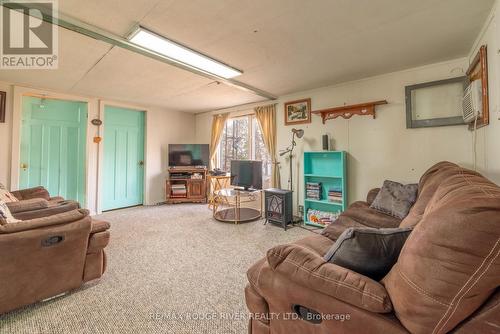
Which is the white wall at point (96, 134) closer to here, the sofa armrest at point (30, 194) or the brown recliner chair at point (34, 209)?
the sofa armrest at point (30, 194)

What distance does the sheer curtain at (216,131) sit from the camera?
532 centimetres

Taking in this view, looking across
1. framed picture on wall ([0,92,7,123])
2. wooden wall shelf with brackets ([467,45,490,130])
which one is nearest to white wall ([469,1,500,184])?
wooden wall shelf with brackets ([467,45,490,130])

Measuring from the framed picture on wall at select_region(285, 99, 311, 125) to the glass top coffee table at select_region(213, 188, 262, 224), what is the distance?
59.7 inches

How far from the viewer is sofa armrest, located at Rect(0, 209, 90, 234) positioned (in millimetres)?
1488

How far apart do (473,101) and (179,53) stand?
10.0 feet

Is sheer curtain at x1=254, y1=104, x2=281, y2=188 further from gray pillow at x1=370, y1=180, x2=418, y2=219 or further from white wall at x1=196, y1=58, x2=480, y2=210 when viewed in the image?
gray pillow at x1=370, y1=180, x2=418, y2=219

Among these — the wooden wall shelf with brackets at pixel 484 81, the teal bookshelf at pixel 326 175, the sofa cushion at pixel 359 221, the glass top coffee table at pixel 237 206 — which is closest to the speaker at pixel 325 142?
the teal bookshelf at pixel 326 175

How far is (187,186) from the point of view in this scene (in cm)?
530

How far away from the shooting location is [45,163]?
12.6 feet

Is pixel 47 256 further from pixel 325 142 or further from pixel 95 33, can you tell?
pixel 325 142

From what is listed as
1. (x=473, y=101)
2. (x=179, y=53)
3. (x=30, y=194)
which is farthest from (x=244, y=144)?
(x=473, y=101)

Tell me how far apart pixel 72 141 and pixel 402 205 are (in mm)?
5320

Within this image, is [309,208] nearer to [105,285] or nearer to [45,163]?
[105,285]

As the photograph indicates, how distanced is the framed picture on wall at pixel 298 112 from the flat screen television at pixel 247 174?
1009 mm
